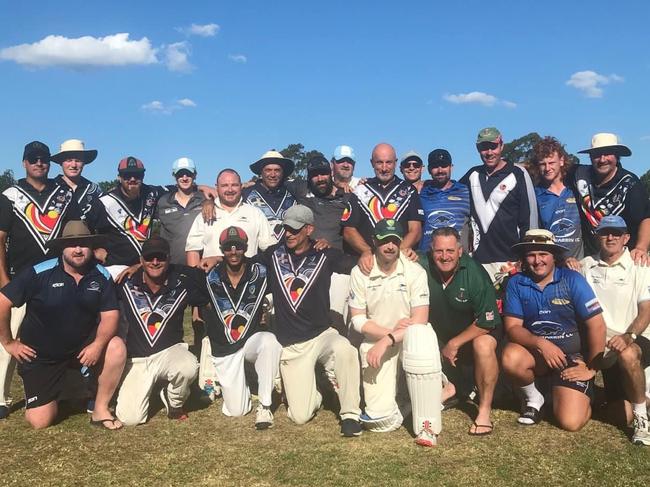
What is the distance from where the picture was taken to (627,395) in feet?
17.2

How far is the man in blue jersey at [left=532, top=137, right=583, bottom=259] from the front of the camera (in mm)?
6492

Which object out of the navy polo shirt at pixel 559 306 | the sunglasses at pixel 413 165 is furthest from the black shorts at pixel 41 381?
the sunglasses at pixel 413 165

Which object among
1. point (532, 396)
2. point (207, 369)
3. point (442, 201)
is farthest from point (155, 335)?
point (532, 396)

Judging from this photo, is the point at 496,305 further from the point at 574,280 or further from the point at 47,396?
the point at 47,396

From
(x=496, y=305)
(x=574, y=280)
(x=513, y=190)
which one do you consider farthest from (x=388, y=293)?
(x=513, y=190)

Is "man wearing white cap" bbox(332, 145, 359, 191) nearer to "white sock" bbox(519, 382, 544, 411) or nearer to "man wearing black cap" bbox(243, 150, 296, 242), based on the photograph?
"man wearing black cap" bbox(243, 150, 296, 242)

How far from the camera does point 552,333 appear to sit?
5.47m

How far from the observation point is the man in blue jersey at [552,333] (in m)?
5.31

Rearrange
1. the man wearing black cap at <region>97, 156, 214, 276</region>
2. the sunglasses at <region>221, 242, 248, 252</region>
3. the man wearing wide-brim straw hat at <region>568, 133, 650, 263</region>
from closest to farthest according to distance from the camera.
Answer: the sunglasses at <region>221, 242, 248, 252</region>, the man wearing wide-brim straw hat at <region>568, 133, 650, 263</region>, the man wearing black cap at <region>97, 156, 214, 276</region>

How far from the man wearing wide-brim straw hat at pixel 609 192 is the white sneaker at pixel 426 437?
2.91m

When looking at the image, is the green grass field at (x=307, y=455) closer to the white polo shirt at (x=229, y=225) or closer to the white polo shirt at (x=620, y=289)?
the white polo shirt at (x=620, y=289)

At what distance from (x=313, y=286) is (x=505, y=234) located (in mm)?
2269

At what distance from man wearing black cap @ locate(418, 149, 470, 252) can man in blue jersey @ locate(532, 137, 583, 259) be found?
0.81 metres

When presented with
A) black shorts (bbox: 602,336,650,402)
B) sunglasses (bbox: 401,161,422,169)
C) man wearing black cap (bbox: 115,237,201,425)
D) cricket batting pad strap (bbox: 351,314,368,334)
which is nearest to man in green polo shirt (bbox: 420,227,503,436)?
cricket batting pad strap (bbox: 351,314,368,334)
